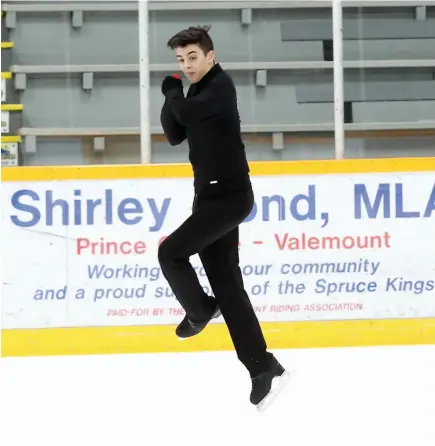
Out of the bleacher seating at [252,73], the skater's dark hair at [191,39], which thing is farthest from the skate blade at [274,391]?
the bleacher seating at [252,73]

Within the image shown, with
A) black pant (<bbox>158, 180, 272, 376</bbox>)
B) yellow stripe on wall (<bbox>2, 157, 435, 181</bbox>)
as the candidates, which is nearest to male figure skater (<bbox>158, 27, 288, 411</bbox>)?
black pant (<bbox>158, 180, 272, 376</bbox>)

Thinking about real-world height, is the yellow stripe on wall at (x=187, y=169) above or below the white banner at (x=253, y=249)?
above

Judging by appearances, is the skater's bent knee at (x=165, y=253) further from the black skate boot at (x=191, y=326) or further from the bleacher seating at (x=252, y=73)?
the bleacher seating at (x=252, y=73)

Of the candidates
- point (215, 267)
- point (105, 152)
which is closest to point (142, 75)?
point (105, 152)

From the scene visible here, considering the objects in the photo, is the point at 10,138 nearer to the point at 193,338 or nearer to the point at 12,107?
the point at 12,107

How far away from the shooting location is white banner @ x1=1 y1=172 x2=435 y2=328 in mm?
5570

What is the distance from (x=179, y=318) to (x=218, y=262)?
6.77 ft

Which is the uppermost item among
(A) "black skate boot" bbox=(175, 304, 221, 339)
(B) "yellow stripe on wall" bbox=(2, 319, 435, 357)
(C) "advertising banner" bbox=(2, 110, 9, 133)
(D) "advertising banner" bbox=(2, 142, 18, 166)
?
(C) "advertising banner" bbox=(2, 110, 9, 133)

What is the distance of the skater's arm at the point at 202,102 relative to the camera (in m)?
3.39

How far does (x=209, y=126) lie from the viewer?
11.3ft

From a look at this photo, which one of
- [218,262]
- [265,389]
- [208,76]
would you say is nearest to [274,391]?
[265,389]

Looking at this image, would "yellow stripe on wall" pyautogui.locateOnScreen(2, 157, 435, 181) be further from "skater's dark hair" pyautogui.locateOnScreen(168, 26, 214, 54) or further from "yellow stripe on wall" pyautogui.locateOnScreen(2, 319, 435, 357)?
"skater's dark hair" pyautogui.locateOnScreen(168, 26, 214, 54)

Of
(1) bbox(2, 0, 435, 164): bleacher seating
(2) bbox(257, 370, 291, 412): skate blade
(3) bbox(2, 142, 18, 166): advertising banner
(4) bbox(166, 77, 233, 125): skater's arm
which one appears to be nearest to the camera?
(4) bbox(166, 77, 233, 125): skater's arm

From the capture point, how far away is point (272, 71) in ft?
19.4
